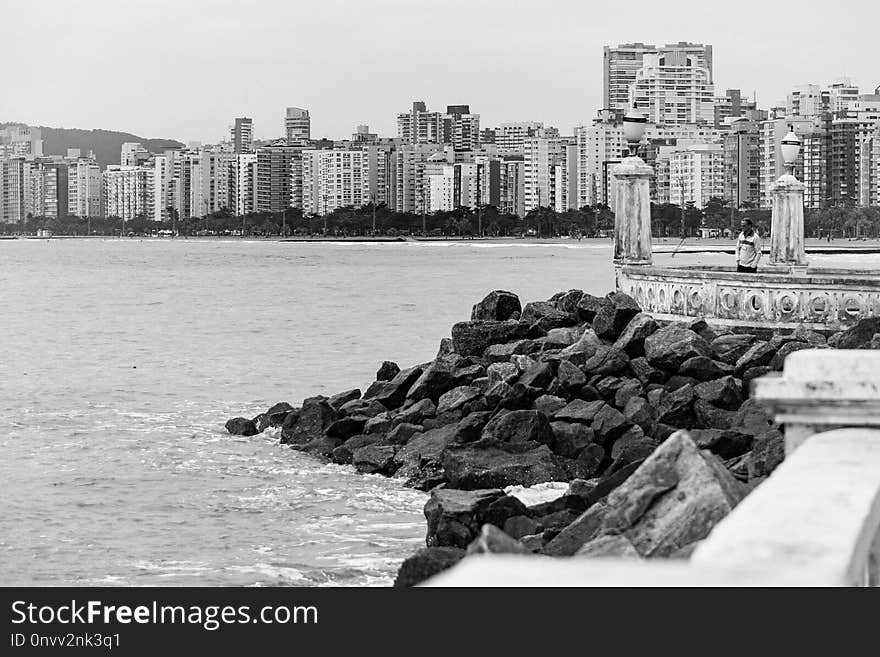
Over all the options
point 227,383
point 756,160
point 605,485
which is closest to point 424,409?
point 605,485

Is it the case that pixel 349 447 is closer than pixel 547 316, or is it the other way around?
pixel 349 447

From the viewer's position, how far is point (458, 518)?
445 inches

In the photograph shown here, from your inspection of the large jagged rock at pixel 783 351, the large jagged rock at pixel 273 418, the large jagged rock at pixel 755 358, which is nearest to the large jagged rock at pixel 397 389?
the large jagged rock at pixel 273 418

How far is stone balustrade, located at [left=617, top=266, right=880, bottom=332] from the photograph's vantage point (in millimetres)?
16594

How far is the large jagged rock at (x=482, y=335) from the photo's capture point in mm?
21375

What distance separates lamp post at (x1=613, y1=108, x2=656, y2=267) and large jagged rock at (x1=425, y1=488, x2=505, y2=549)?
8.42 meters

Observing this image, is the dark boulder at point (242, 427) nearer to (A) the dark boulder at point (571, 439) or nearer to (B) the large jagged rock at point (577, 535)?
(A) the dark boulder at point (571, 439)

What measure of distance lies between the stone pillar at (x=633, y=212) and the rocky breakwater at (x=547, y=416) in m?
0.84

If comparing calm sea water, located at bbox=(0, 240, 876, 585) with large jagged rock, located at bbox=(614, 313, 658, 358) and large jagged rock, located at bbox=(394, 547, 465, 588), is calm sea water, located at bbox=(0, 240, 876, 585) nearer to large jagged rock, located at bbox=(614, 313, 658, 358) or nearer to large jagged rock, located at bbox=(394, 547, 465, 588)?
large jagged rock, located at bbox=(614, 313, 658, 358)

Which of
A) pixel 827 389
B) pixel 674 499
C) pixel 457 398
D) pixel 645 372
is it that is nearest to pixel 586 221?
pixel 457 398

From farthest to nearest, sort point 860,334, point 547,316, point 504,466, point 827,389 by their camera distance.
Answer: point 547,316
point 860,334
point 504,466
point 827,389

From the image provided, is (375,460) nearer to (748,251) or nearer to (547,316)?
(547,316)

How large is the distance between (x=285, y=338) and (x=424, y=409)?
26803mm

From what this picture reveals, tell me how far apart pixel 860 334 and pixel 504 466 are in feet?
12.0
